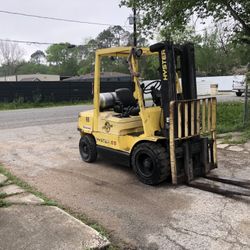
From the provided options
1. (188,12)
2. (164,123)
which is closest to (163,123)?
(164,123)

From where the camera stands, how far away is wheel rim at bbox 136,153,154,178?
17.3 ft

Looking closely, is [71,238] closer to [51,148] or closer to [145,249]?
[145,249]

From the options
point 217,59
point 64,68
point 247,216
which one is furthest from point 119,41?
point 247,216

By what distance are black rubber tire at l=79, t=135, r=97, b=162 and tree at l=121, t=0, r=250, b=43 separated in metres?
7.61

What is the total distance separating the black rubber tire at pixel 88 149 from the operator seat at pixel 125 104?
85 centimetres

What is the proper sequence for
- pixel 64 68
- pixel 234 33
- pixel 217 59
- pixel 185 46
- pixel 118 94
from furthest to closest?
pixel 64 68 < pixel 217 59 < pixel 234 33 < pixel 118 94 < pixel 185 46

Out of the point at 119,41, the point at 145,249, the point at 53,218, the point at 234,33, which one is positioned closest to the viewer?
the point at 145,249

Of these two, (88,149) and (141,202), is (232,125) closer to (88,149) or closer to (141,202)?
(88,149)

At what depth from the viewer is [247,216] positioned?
4117 millimetres

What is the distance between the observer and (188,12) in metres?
13.2

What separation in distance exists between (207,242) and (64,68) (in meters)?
67.6

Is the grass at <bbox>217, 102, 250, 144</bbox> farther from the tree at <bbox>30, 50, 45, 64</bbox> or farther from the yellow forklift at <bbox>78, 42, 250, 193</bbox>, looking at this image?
the tree at <bbox>30, 50, 45, 64</bbox>

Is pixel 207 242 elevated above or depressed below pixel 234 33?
below

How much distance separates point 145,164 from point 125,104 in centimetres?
139
